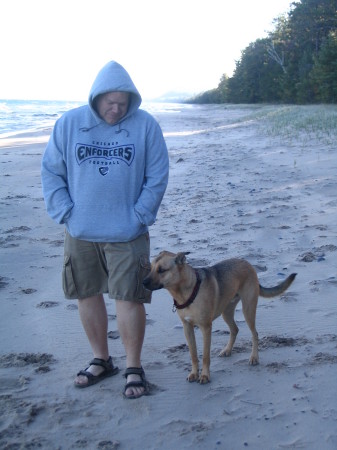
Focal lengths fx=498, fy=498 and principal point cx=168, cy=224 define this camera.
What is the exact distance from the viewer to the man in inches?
136

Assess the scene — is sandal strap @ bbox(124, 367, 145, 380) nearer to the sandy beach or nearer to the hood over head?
the sandy beach

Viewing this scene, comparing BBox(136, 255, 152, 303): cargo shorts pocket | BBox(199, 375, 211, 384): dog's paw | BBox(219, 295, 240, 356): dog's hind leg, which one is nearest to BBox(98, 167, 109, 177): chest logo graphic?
BBox(136, 255, 152, 303): cargo shorts pocket

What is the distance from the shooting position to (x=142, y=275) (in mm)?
3543

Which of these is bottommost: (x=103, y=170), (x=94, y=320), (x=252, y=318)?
(x=252, y=318)

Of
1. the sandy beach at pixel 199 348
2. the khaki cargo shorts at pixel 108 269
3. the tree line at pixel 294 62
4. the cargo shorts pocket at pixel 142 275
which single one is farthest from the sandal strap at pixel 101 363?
the tree line at pixel 294 62

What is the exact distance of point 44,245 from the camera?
23.3 ft

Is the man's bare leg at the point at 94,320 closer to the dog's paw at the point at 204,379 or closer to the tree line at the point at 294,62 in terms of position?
the dog's paw at the point at 204,379

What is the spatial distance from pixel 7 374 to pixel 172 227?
13.7 ft

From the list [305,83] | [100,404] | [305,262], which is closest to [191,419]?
[100,404]

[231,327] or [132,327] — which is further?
[231,327]

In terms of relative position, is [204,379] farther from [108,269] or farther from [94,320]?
[108,269]

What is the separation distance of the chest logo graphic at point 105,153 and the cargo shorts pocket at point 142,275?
0.69 metres

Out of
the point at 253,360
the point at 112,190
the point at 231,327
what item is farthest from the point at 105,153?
A: the point at 253,360

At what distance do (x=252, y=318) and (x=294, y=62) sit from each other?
1983 inches
